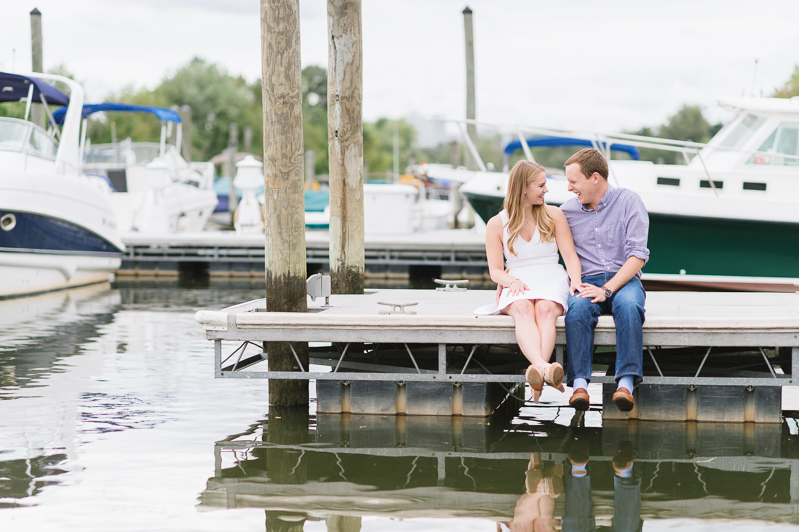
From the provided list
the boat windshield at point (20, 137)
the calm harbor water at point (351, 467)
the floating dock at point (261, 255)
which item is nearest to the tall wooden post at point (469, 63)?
the floating dock at point (261, 255)

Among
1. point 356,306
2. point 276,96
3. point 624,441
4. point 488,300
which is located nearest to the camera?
point 624,441

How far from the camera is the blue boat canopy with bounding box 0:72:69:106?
15289 millimetres

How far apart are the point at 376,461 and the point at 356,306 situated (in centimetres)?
163

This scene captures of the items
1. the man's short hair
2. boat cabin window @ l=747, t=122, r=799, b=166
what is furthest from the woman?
boat cabin window @ l=747, t=122, r=799, b=166

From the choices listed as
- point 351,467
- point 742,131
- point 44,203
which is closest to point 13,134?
point 44,203

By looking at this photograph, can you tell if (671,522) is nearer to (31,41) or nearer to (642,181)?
(642,181)

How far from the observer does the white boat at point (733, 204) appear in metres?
12.8

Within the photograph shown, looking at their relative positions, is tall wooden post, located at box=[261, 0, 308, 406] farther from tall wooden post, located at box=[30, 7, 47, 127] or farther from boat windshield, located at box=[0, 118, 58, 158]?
tall wooden post, located at box=[30, 7, 47, 127]

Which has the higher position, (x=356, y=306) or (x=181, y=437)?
(x=356, y=306)

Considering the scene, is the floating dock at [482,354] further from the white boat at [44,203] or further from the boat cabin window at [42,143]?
the boat cabin window at [42,143]

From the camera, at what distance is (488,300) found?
745 centimetres

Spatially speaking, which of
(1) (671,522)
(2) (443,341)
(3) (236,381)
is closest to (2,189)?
(3) (236,381)

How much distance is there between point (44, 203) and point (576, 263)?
1114cm

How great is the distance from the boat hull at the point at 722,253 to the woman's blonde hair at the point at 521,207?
25.2ft
